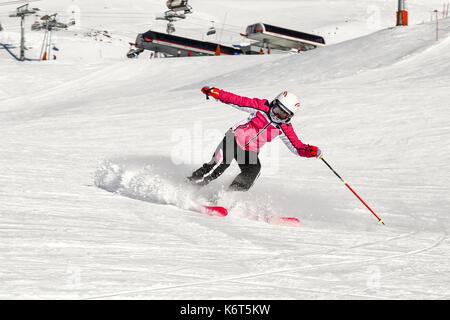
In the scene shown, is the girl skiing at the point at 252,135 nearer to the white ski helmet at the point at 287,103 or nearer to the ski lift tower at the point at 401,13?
the white ski helmet at the point at 287,103

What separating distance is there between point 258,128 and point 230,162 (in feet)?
1.67

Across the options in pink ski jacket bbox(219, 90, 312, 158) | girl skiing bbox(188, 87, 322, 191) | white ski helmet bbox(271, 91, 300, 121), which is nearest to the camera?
white ski helmet bbox(271, 91, 300, 121)

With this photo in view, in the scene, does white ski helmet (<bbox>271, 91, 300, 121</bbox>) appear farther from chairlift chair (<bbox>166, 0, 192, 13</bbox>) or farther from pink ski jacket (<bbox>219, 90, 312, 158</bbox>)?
chairlift chair (<bbox>166, 0, 192, 13</bbox>)

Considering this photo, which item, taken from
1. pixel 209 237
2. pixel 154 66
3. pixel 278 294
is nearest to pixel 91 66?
pixel 154 66

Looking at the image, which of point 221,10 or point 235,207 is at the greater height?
point 235,207

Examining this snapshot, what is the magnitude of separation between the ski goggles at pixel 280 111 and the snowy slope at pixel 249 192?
1.17 meters

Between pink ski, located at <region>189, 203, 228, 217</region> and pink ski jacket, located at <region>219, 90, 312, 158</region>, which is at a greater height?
pink ski jacket, located at <region>219, 90, 312, 158</region>

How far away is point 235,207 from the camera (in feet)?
21.1

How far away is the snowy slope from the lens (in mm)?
3277

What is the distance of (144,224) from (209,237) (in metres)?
0.63

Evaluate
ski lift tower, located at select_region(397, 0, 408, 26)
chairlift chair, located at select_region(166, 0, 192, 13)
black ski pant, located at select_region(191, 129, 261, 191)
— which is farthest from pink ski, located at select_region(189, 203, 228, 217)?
chairlift chair, located at select_region(166, 0, 192, 13)

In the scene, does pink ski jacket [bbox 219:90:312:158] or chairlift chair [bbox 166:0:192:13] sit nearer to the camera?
pink ski jacket [bbox 219:90:312:158]

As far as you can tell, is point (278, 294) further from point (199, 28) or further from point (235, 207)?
→ point (199, 28)

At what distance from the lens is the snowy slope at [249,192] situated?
328 cm
